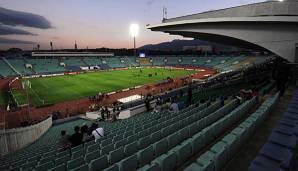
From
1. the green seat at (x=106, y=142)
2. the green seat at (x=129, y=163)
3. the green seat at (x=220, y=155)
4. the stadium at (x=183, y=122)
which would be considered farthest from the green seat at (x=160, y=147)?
the green seat at (x=106, y=142)

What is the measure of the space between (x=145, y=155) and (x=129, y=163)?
2.59 feet

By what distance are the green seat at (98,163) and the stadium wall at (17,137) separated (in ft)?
33.3

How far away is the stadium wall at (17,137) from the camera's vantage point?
45.2 feet

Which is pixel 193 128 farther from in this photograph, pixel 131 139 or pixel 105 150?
pixel 105 150

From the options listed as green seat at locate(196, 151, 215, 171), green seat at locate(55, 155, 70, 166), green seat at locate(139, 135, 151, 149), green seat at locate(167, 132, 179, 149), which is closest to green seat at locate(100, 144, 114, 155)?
green seat at locate(139, 135, 151, 149)

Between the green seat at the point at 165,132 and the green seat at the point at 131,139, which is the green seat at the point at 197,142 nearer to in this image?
the green seat at the point at 165,132

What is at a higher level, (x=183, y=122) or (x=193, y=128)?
(x=193, y=128)

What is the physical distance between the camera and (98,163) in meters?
6.58

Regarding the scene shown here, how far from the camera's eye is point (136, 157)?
646cm

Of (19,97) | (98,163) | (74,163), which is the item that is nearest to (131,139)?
(98,163)

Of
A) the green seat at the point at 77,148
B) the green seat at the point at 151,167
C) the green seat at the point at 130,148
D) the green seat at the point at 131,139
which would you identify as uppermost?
the green seat at the point at 151,167

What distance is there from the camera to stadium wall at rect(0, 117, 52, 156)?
13.8 metres

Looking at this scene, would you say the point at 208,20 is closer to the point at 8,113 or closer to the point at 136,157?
the point at 136,157

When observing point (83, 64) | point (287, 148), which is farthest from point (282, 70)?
point (83, 64)
